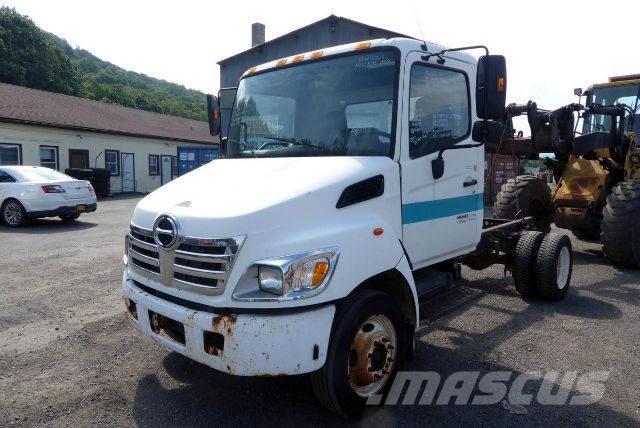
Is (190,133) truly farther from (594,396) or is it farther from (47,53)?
(594,396)

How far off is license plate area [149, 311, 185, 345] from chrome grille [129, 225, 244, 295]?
9.8 inches

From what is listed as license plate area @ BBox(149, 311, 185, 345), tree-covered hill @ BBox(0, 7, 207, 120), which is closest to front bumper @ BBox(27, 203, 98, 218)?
license plate area @ BBox(149, 311, 185, 345)

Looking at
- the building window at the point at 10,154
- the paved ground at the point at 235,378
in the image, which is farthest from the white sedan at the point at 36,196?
the building window at the point at 10,154

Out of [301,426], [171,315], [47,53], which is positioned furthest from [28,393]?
[47,53]

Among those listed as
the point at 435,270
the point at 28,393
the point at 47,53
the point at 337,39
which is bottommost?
the point at 28,393

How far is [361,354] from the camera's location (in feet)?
10.5

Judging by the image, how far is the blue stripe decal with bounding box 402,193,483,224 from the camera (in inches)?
152

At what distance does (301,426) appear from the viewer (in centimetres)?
323

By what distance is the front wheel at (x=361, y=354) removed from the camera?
3.01m

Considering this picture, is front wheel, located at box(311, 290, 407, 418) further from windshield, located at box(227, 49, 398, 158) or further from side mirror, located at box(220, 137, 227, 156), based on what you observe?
side mirror, located at box(220, 137, 227, 156)

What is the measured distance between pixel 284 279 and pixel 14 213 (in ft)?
41.3

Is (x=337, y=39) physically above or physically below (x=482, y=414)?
above

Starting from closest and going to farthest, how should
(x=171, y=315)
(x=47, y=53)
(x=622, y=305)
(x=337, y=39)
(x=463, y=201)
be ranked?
(x=171, y=315)
(x=463, y=201)
(x=622, y=305)
(x=337, y=39)
(x=47, y=53)

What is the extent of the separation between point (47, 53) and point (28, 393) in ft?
179
